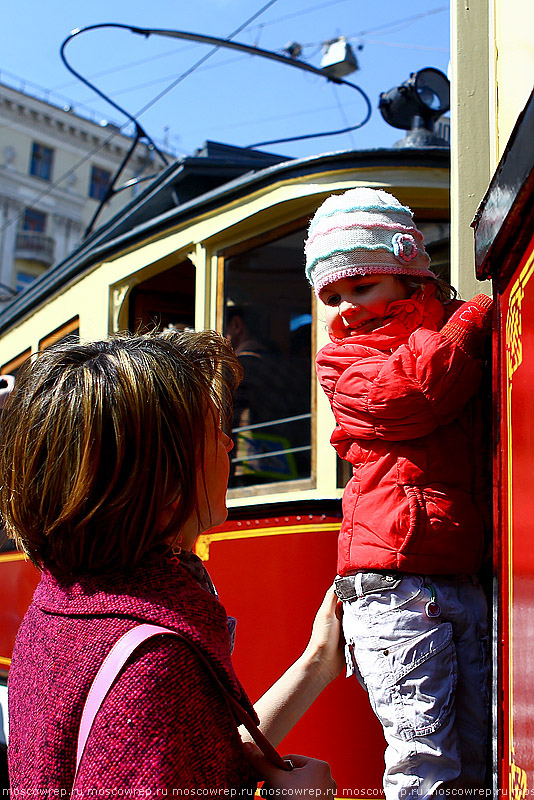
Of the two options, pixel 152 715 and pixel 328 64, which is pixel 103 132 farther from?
pixel 152 715

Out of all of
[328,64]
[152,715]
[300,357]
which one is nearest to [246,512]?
[300,357]

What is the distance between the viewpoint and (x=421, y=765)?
5.32 feet

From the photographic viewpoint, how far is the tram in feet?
9.07

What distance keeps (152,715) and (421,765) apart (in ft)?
2.80

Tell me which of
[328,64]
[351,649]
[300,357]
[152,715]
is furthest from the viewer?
[328,64]

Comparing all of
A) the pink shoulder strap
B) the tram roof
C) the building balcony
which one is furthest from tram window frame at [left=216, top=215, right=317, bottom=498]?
the building balcony

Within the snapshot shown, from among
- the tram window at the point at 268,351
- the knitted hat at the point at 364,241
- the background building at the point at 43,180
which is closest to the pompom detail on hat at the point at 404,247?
the knitted hat at the point at 364,241

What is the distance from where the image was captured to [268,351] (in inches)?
152

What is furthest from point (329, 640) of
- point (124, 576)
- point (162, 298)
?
point (162, 298)

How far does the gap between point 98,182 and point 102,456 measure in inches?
1531

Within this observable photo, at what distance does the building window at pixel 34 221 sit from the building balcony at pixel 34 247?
83 centimetres

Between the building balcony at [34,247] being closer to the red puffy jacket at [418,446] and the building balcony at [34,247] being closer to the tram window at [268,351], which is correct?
the tram window at [268,351]

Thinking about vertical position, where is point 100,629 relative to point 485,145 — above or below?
below

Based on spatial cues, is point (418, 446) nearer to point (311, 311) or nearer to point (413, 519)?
point (413, 519)
